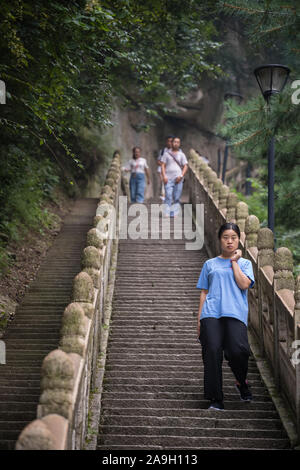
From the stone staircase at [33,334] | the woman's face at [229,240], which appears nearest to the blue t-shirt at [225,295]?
the woman's face at [229,240]

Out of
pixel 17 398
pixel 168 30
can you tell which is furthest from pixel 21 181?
pixel 17 398

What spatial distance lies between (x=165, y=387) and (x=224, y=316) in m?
1.25

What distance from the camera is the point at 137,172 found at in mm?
14172

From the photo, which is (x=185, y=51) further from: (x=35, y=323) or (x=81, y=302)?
(x=81, y=302)

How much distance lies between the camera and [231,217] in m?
9.02

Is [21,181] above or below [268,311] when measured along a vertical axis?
above

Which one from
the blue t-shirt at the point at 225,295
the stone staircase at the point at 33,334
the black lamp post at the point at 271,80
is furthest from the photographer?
the black lamp post at the point at 271,80

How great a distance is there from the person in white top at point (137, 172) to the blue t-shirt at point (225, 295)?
8.87 metres

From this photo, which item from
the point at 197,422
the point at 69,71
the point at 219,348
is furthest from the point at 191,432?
the point at 69,71

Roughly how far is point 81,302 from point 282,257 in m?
2.22

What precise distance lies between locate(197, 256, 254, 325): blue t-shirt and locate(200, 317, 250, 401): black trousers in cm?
7

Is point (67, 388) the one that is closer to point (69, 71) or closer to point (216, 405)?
point (216, 405)

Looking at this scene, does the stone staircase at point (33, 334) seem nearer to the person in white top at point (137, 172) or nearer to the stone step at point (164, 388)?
the stone step at point (164, 388)

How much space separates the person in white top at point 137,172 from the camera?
14.1 metres
